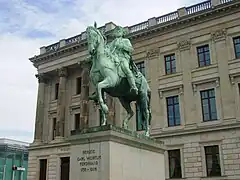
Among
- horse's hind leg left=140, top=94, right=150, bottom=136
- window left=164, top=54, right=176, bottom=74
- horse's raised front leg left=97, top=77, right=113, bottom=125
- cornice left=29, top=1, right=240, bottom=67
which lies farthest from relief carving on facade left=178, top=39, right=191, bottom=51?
horse's raised front leg left=97, top=77, right=113, bottom=125

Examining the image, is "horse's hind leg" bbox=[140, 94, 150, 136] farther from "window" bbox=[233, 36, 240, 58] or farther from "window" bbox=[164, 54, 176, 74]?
"window" bbox=[164, 54, 176, 74]

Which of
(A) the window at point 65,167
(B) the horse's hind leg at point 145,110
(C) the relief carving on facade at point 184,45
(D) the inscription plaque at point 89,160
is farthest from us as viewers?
(A) the window at point 65,167

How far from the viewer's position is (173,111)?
1219 inches

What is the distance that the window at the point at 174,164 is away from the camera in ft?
95.2

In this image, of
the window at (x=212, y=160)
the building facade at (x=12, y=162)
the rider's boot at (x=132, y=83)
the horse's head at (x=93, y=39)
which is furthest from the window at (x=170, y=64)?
the building facade at (x=12, y=162)

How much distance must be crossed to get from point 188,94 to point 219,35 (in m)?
5.96

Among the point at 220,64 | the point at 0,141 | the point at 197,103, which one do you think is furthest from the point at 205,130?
the point at 0,141

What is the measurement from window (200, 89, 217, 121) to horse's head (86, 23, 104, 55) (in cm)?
2015

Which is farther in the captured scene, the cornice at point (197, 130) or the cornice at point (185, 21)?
the cornice at point (185, 21)

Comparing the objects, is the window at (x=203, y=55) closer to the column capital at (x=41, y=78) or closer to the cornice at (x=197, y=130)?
the cornice at (x=197, y=130)

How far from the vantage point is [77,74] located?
1588 inches

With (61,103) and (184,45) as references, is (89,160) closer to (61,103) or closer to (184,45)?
(184,45)

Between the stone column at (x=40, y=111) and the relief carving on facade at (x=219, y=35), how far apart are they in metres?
21.9

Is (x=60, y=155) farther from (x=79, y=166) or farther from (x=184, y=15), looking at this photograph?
(x=79, y=166)
